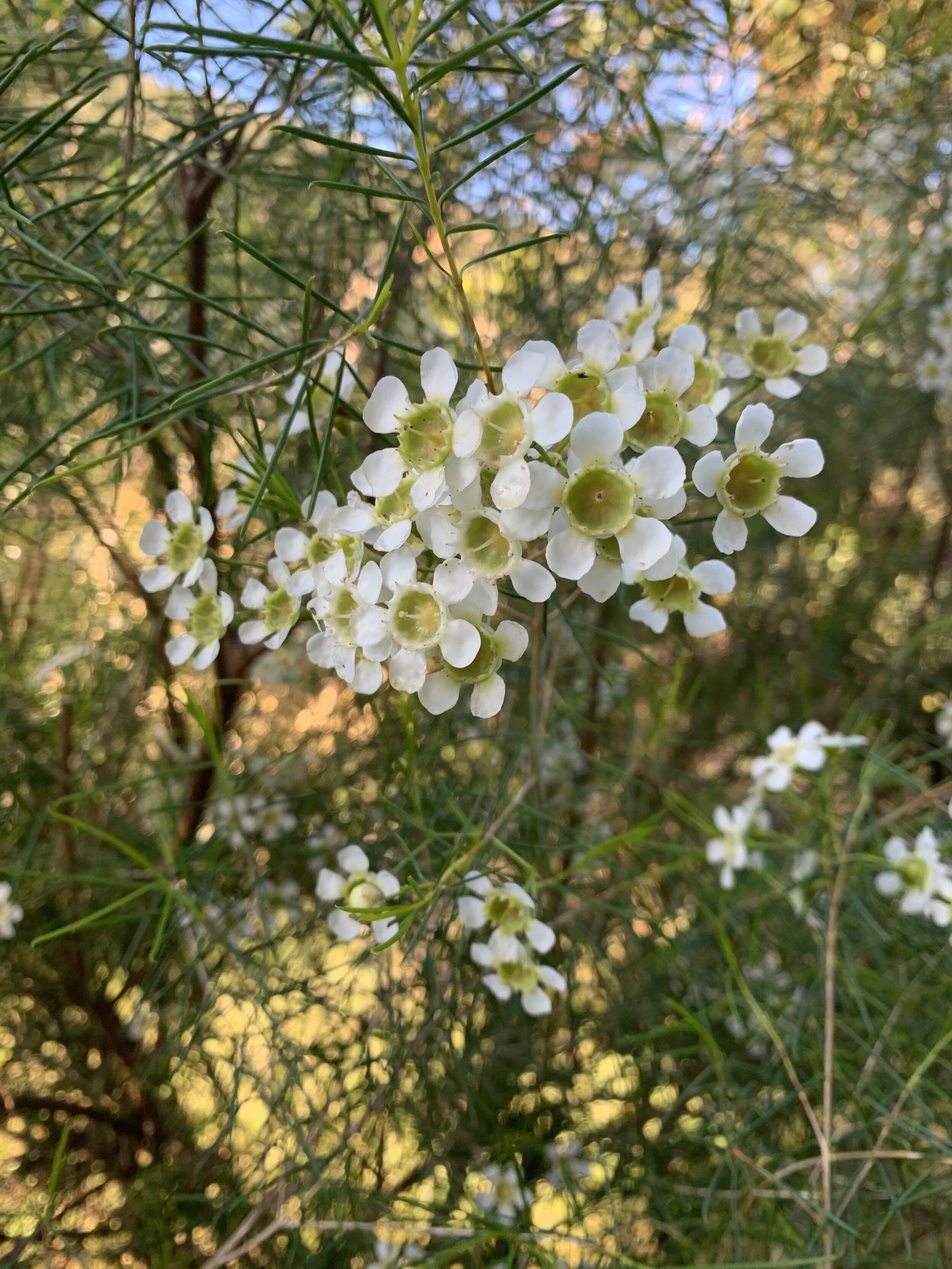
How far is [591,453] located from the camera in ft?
→ 0.95

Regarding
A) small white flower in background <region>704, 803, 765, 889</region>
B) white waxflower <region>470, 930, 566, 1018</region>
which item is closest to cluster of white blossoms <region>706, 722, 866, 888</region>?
small white flower in background <region>704, 803, 765, 889</region>

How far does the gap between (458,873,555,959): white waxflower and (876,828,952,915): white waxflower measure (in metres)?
0.30

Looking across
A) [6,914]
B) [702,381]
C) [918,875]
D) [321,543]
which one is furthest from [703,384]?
[6,914]

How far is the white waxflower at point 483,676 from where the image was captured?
33 centimetres

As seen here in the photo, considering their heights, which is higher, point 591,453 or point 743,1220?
point 591,453

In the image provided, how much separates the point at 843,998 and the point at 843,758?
0.19 m

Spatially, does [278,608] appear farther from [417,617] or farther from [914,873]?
[914,873]

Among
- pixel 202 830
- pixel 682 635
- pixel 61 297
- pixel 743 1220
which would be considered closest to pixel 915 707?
pixel 682 635

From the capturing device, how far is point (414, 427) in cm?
32

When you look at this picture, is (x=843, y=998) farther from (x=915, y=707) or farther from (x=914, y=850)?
(x=915, y=707)

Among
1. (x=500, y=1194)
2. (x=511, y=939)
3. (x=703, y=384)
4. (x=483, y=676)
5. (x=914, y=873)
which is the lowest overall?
(x=500, y=1194)

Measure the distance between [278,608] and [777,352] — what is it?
34 centimetres

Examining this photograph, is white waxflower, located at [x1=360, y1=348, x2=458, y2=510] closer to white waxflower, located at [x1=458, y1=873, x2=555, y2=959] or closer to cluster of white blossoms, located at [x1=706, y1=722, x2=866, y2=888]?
white waxflower, located at [x1=458, y1=873, x2=555, y2=959]

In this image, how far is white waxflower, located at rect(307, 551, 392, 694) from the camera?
0.31 m
